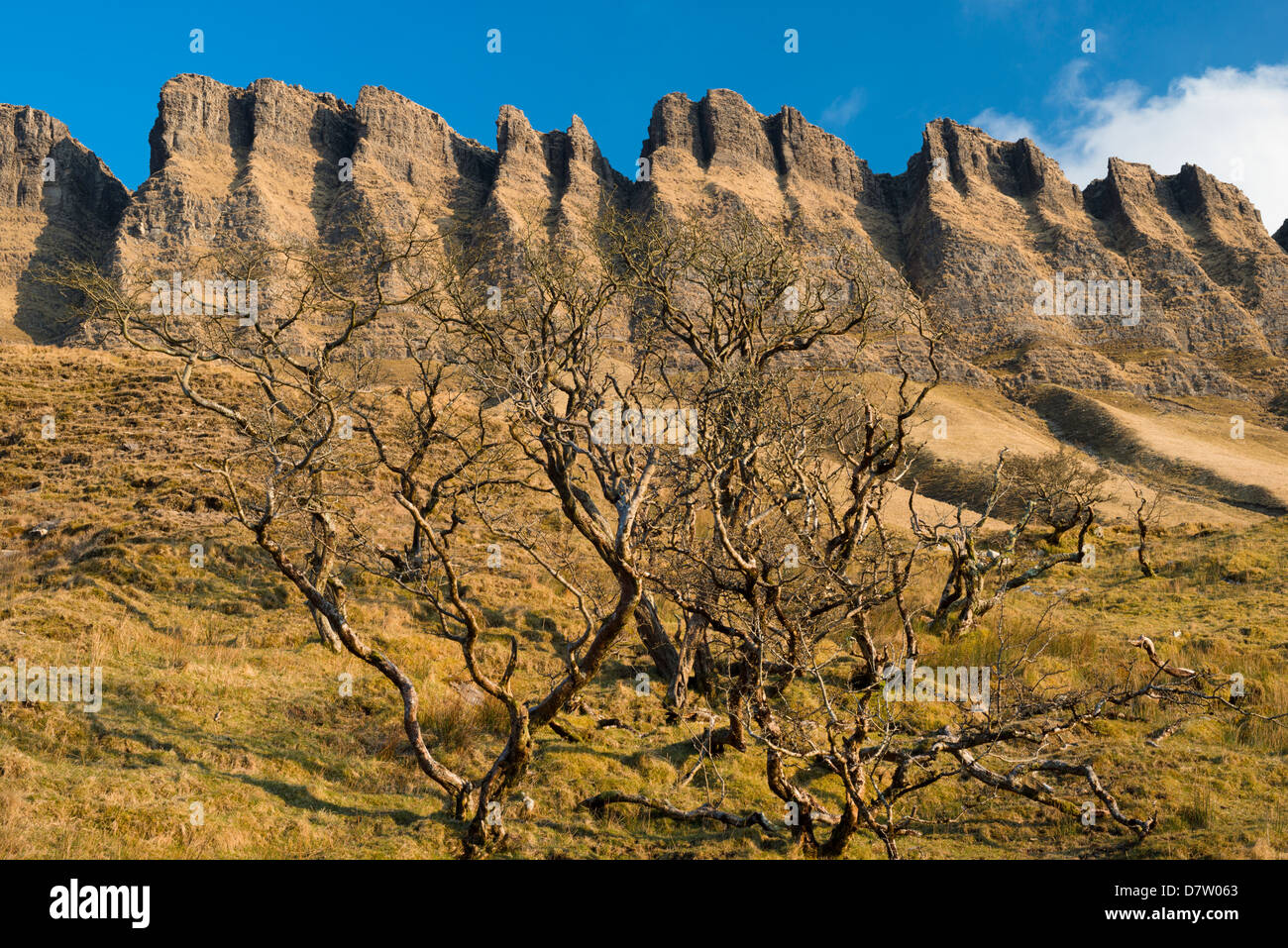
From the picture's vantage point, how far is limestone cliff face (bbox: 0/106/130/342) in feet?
366

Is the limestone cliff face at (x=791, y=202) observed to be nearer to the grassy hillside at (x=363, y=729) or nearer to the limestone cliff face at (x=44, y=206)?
the limestone cliff face at (x=44, y=206)

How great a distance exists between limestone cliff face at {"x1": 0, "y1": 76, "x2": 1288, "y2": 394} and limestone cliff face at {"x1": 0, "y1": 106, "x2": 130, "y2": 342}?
0.44m

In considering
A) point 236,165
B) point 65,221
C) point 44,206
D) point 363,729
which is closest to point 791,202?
point 236,165

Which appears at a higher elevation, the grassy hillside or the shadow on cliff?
the shadow on cliff

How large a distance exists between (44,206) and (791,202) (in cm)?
14451

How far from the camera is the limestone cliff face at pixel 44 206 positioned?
111488 millimetres

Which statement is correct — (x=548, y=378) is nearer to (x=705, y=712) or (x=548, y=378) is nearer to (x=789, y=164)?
(x=705, y=712)

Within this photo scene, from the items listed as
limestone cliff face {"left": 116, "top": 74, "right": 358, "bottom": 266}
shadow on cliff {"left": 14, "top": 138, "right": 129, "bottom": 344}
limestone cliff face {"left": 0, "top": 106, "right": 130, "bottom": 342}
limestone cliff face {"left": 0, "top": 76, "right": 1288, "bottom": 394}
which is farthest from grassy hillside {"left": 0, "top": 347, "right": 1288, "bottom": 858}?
limestone cliff face {"left": 0, "top": 106, "right": 130, "bottom": 342}

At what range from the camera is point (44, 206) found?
132 metres

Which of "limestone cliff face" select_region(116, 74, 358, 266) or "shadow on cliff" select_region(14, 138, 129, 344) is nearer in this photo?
"shadow on cliff" select_region(14, 138, 129, 344)

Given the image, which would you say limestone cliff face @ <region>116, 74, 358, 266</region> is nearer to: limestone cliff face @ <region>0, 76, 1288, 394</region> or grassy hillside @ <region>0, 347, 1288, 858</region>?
limestone cliff face @ <region>0, 76, 1288, 394</region>

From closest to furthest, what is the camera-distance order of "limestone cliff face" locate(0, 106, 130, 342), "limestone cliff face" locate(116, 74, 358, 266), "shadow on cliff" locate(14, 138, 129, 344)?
"shadow on cliff" locate(14, 138, 129, 344), "limestone cliff face" locate(0, 106, 130, 342), "limestone cliff face" locate(116, 74, 358, 266)

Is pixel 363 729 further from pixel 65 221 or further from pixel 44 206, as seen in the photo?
pixel 44 206

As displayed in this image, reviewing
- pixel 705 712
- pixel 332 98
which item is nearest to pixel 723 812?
pixel 705 712
